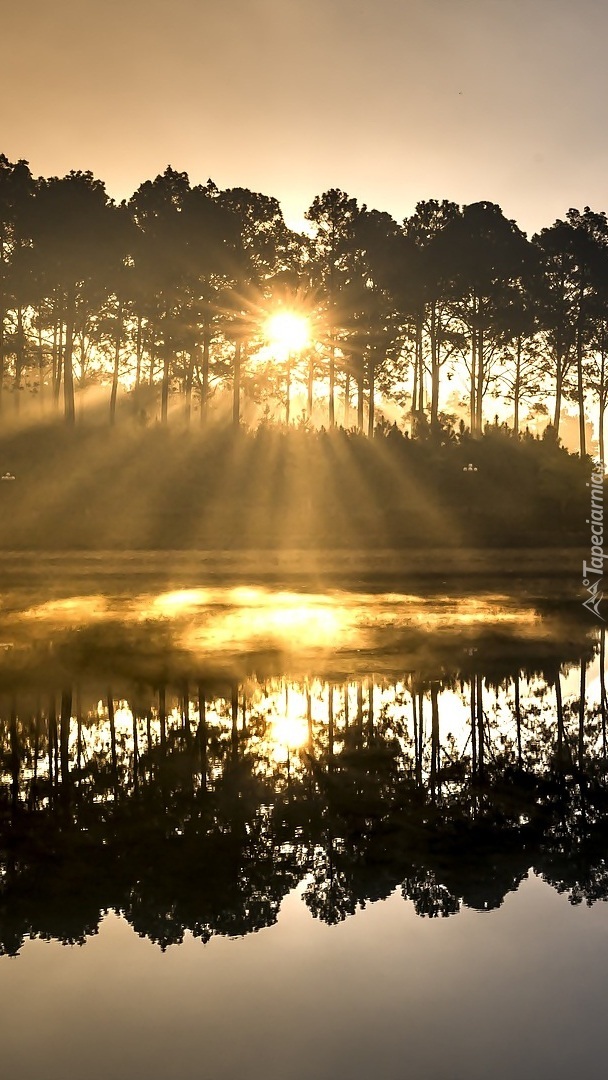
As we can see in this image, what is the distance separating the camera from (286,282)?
4347cm

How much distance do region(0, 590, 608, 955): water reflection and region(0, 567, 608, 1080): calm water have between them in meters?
0.04

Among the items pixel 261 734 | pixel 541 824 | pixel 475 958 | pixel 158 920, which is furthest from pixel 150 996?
pixel 261 734

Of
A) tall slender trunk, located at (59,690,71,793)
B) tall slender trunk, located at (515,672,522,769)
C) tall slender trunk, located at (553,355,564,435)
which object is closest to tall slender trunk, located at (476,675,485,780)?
tall slender trunk, located at (515,672,522,769)

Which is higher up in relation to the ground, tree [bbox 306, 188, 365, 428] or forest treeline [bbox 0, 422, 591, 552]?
tree [bbox 306, 188, 365, 428]

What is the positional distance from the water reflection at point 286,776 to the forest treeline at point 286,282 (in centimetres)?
2955

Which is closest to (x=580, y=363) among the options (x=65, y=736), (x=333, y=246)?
(x=333, y=246)

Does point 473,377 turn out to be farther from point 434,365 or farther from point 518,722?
point 518,722

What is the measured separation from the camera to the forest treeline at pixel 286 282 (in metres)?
42.3

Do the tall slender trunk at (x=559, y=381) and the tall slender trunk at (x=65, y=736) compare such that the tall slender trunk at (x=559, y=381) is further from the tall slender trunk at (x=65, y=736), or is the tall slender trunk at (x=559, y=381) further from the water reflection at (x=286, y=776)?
the tall slender trunk at (x=65, y=736)

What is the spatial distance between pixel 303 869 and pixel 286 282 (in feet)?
131

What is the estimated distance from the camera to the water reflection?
6.83m

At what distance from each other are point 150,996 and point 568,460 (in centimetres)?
3675

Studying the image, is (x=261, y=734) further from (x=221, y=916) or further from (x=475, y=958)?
(x=475, y=958)

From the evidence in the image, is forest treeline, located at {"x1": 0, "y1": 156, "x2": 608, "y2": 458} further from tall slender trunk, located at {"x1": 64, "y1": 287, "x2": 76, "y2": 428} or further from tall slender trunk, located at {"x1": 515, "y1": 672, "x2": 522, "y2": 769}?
tall slender trunk, located at {"x1": 515, "y1": 672, "x2": 522, "y2": 769}
